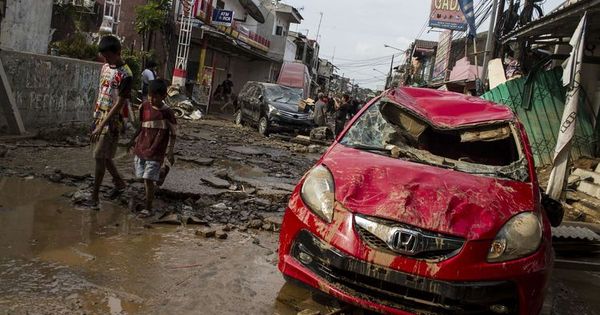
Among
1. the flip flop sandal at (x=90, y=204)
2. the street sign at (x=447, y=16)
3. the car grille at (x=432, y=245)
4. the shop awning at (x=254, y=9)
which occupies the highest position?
the shop awning at (x=254, y=9)

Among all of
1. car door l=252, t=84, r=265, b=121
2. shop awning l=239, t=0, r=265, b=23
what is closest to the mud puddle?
car door l=252, t=84, r=265, b=121

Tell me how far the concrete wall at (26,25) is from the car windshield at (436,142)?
975 cm

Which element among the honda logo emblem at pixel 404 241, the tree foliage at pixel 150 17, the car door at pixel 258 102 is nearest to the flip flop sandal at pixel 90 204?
the honda logo emblem at pixel 404 241

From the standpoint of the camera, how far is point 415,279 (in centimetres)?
309

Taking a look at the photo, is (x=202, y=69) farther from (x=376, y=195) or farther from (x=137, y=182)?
(x=376, y=195)

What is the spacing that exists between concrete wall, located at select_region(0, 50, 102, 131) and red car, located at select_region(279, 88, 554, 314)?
673 centimetres

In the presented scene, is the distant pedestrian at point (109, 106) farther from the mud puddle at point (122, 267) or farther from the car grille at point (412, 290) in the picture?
the car grille at point (412, 290)

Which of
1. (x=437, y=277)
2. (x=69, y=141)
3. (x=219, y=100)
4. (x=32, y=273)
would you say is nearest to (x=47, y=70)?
(x=69, y=141)

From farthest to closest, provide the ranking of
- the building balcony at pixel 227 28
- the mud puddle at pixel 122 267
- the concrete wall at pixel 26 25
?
1. the building balcony at pixel 227 28
2. the concrete wall at pixel 26 25
3. the mud puddle at pixel 122 267

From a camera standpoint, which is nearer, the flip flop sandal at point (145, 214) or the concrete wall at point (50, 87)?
the flip flop sandal at point (145, 214)

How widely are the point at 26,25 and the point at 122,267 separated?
10234mm

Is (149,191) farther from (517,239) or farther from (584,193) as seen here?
(584,193)

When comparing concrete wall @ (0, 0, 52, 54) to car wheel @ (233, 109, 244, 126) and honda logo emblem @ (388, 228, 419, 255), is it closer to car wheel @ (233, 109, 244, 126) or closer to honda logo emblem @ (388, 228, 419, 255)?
car wheel @ (233, 109, 244, 126)

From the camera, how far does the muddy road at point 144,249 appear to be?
137 inches
